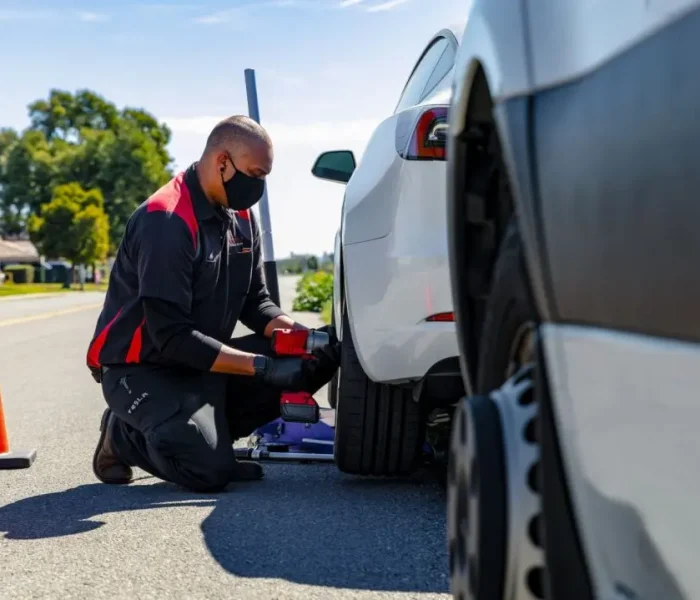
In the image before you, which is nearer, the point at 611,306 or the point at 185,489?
the point at 611,306

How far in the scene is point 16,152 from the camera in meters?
75.4

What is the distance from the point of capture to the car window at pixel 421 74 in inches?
148

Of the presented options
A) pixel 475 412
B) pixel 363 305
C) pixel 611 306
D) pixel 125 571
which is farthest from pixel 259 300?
pixel 611 306

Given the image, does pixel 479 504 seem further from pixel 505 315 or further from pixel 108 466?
pixel 108 466

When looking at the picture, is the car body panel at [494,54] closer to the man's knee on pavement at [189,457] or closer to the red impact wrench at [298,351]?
the man's knee on pavement at [189,457]

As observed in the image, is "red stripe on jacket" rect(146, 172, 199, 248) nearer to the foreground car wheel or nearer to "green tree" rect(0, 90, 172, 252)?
the foreground car wheel

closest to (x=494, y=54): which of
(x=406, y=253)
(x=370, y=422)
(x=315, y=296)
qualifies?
(x=406, y=253)

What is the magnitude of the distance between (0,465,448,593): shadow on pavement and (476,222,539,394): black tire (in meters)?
1.12

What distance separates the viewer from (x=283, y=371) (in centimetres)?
437

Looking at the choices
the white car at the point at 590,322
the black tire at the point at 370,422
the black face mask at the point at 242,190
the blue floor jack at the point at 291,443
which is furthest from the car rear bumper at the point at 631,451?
the blue floor jack at the point at 291,443

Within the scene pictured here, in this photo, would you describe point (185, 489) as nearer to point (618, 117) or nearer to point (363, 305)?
point (363, 305)

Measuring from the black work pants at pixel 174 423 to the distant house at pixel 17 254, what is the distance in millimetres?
89849

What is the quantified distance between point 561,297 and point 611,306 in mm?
145

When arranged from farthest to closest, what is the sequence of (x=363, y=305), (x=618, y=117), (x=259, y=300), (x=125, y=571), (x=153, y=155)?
(x=153, y=155) < (x=259, y=300) < (x=363, y=305) < (x=125, y=571) < (x=618, y=117)
